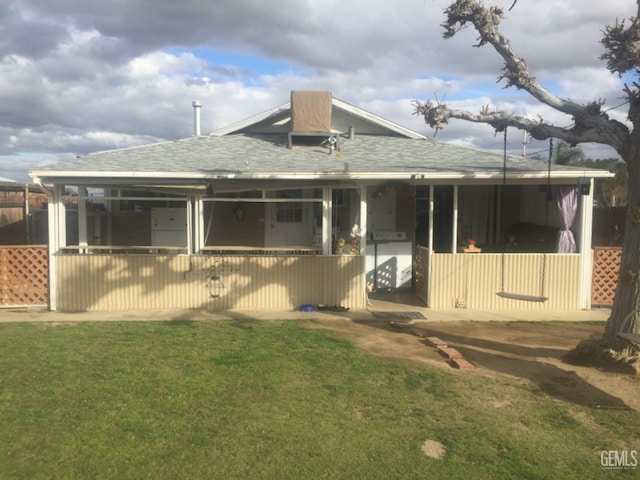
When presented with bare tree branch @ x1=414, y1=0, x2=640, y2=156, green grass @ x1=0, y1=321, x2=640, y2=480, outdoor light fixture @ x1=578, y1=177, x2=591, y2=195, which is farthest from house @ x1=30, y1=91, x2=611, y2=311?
green grass @ x1=0, y1=321, x2=640, y2=480

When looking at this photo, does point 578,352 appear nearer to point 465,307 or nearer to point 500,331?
point 500,331

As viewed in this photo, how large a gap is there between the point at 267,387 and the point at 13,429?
2.36 meters

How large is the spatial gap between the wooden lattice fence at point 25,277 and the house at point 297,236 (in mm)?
255

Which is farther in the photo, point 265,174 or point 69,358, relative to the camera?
point 265,174

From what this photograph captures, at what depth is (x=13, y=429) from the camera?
15.4 ft

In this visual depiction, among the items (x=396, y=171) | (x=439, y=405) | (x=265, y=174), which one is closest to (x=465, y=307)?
(x=396, y=171)

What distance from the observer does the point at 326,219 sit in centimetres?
1023

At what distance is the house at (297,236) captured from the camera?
9.94m

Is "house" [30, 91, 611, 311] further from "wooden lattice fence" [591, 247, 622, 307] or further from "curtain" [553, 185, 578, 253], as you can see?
"wooden lattice fence" [591, 247, 622, 307]

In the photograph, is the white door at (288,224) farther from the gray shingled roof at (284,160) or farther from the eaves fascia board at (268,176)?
the eaves fascia board at (268,176)

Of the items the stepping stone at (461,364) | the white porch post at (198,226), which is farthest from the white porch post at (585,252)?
the white porch post at (198,226)

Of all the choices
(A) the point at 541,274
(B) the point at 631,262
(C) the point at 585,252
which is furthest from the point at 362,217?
(B) the point at 631,262

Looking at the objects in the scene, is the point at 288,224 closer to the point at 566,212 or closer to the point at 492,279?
the point at 492,279

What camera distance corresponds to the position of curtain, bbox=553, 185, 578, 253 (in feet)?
33.7
